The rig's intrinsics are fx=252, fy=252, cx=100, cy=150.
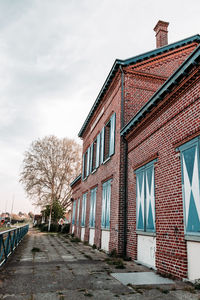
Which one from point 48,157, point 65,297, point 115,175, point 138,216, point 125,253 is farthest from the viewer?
point 48,157

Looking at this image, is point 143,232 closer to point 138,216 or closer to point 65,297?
point 138,216

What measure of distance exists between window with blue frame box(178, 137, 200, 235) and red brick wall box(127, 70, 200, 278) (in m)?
0.20

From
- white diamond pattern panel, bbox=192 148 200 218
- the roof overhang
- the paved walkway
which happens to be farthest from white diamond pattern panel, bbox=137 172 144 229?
white diamond pattern panel, bbox=192 148 200 218

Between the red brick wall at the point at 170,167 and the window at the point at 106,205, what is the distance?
2.76 m

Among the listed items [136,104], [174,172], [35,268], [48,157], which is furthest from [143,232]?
[48,157]

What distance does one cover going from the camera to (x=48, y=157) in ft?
115

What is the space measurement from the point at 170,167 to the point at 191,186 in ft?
3.52

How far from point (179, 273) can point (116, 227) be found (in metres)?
3.99

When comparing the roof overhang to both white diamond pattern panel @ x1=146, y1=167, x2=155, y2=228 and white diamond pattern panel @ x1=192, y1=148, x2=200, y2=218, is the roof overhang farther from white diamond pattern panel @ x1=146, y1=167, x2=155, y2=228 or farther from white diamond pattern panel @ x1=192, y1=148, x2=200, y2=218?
white diamond pattern panel @ x1=192, y1=148, x2=200, y2=218

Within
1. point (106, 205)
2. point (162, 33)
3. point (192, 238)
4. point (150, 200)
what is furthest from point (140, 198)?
point (162, 33)

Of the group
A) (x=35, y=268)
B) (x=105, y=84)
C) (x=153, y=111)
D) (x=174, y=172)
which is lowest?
Result: (x=35, y=268)

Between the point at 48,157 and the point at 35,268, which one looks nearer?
the point at 35,268

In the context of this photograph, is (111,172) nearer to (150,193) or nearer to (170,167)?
(150,193)

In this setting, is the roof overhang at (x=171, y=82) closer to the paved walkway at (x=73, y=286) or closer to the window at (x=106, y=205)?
the window at (x=106, y=205)
